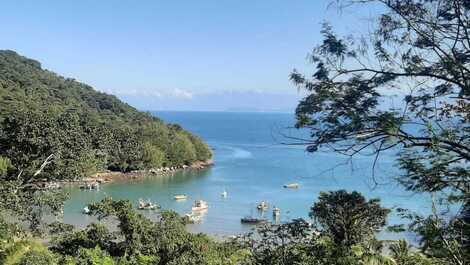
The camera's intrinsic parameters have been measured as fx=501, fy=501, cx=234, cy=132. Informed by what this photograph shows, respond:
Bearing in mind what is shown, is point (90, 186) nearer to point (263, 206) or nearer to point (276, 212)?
point (263, 206)

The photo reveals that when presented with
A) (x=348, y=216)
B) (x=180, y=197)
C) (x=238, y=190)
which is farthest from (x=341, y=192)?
(x=238, y=190)

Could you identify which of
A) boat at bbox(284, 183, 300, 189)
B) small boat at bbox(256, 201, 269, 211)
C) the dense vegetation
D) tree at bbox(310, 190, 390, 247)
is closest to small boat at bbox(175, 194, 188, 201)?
small boat at bbox(256, 201, 269, 211)

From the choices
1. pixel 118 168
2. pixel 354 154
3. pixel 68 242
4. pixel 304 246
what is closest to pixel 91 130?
pixel 68 242

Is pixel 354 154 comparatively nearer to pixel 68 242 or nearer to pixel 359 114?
pixel 359 114

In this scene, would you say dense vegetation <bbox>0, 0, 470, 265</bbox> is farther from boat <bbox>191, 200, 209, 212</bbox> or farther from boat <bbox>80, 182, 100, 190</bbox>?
boat <bbox>80, 182, 100, 190</bbox>

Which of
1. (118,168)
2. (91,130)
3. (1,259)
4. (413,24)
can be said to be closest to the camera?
(413,24)
